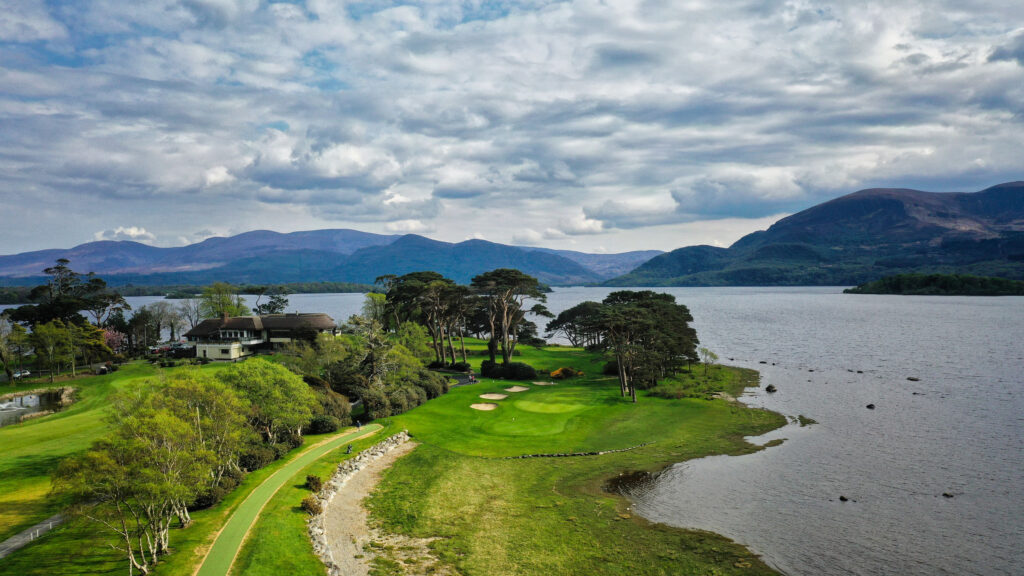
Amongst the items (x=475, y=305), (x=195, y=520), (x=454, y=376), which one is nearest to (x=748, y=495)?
(x=195, y=520)

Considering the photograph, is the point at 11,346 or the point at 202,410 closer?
the point at 202,410

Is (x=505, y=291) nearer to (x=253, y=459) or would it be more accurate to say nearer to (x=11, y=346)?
(x=253, y=459)

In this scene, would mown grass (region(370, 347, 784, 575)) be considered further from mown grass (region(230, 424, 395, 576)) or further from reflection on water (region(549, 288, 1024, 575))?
mown grass (region(230, 424, 395, 576))

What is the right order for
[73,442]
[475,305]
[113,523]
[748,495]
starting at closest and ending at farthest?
[113,523], [748,495], [73,442], [475,305]

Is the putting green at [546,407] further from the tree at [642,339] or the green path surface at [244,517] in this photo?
the green path surface at [244,517]

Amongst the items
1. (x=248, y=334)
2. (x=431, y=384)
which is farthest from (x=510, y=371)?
(x=248, y=334)

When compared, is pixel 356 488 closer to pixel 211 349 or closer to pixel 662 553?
pixel 662 553

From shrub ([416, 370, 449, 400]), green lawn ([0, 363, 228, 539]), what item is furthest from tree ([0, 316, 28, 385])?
shrub ([416, 370, 449, 400])
